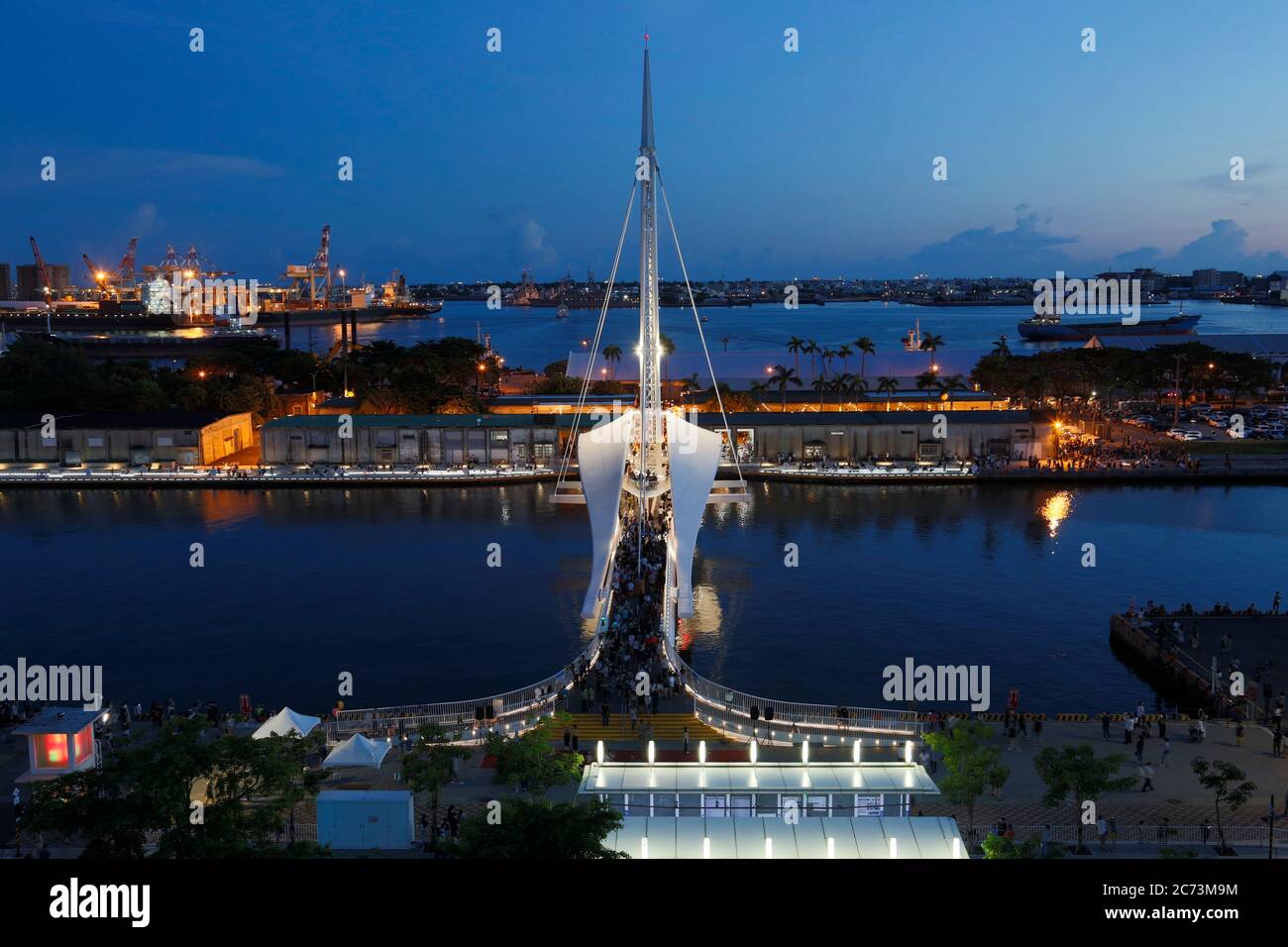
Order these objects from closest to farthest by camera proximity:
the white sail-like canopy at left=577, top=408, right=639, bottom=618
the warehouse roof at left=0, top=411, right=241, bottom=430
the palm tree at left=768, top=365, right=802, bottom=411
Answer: the white sail-like canopy at left=577, top=408, right=639, bottom=618 < the warehouse roof at left=0, top=411, right=241, bottom=430 < the palm tree at left=768, top=365, right=802, bottom=411

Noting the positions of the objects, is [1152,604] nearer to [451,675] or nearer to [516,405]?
[451,675]

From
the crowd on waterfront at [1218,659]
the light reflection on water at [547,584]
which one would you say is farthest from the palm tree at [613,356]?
the crowd on waterfront at [1218,659]

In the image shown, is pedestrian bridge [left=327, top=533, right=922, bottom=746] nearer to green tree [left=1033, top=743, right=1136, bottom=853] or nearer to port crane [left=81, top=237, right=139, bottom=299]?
green tree [left=1033, top=743, right=1136, bottom=853]

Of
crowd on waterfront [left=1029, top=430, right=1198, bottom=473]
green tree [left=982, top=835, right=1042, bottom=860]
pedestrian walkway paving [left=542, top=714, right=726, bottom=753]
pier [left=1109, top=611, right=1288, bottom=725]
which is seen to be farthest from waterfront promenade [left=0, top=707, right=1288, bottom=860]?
crowd on waterfront [left=1029, top=430, right=1198, bottom=473]

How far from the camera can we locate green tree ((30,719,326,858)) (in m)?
9.94

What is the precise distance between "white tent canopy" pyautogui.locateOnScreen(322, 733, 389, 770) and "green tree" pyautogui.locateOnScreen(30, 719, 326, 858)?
5.59ft

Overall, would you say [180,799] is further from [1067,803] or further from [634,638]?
[634,638]

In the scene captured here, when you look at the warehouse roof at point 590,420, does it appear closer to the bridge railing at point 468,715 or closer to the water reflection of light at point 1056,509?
the water reflection of light at point 1056,509

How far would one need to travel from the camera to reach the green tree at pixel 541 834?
28.0ft

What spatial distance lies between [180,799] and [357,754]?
4.51m

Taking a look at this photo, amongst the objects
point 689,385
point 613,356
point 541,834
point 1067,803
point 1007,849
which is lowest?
point 1067,803

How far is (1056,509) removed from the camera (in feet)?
117

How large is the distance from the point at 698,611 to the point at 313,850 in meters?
15.6

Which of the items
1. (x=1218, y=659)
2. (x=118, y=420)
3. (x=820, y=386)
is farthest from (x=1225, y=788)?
(x=118, y=420)
